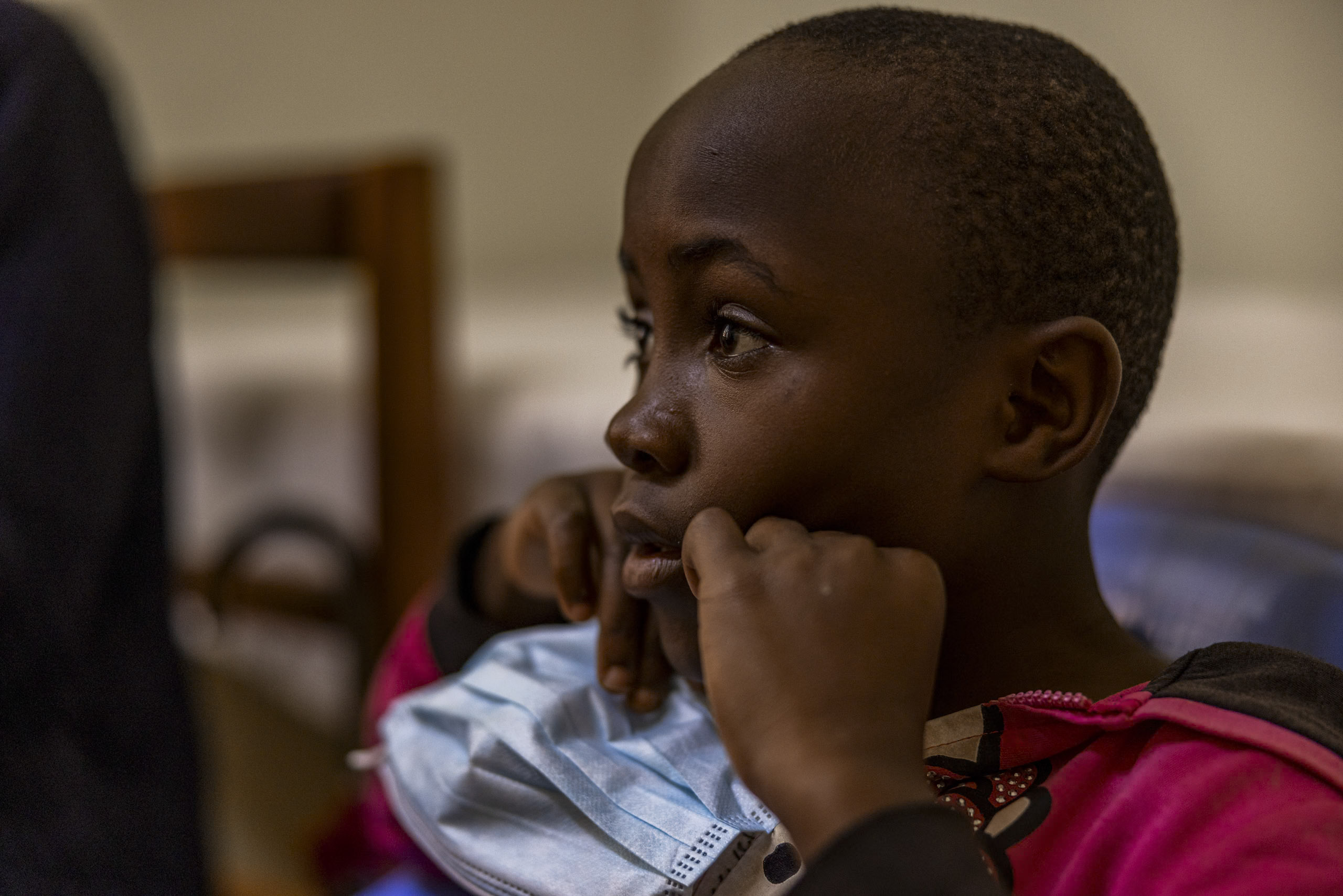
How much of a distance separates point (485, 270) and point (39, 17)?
5.18 feet

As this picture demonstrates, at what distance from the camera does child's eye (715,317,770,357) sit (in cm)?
48

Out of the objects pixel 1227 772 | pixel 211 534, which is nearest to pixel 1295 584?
pixel 1227 772

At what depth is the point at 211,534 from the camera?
1.34 meters

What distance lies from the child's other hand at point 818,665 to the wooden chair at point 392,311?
2.17 feet

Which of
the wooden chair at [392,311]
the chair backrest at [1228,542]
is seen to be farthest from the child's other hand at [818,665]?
the wooden chair at [392,311]

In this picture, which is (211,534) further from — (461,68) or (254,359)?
(461,68)

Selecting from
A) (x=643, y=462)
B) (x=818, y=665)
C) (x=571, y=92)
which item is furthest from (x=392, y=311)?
(x=571, y=92)

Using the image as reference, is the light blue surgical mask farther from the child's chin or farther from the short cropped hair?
the short cropped hair

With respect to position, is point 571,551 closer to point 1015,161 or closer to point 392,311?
point 1015,161

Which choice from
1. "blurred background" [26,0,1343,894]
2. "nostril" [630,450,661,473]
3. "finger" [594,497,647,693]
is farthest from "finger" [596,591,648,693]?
"blurred background" [26,0,1343,894]

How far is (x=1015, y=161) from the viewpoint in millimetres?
477

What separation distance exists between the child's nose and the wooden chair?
60 centimetres

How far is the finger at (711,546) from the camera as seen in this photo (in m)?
0.44

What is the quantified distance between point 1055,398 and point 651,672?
24 cm
